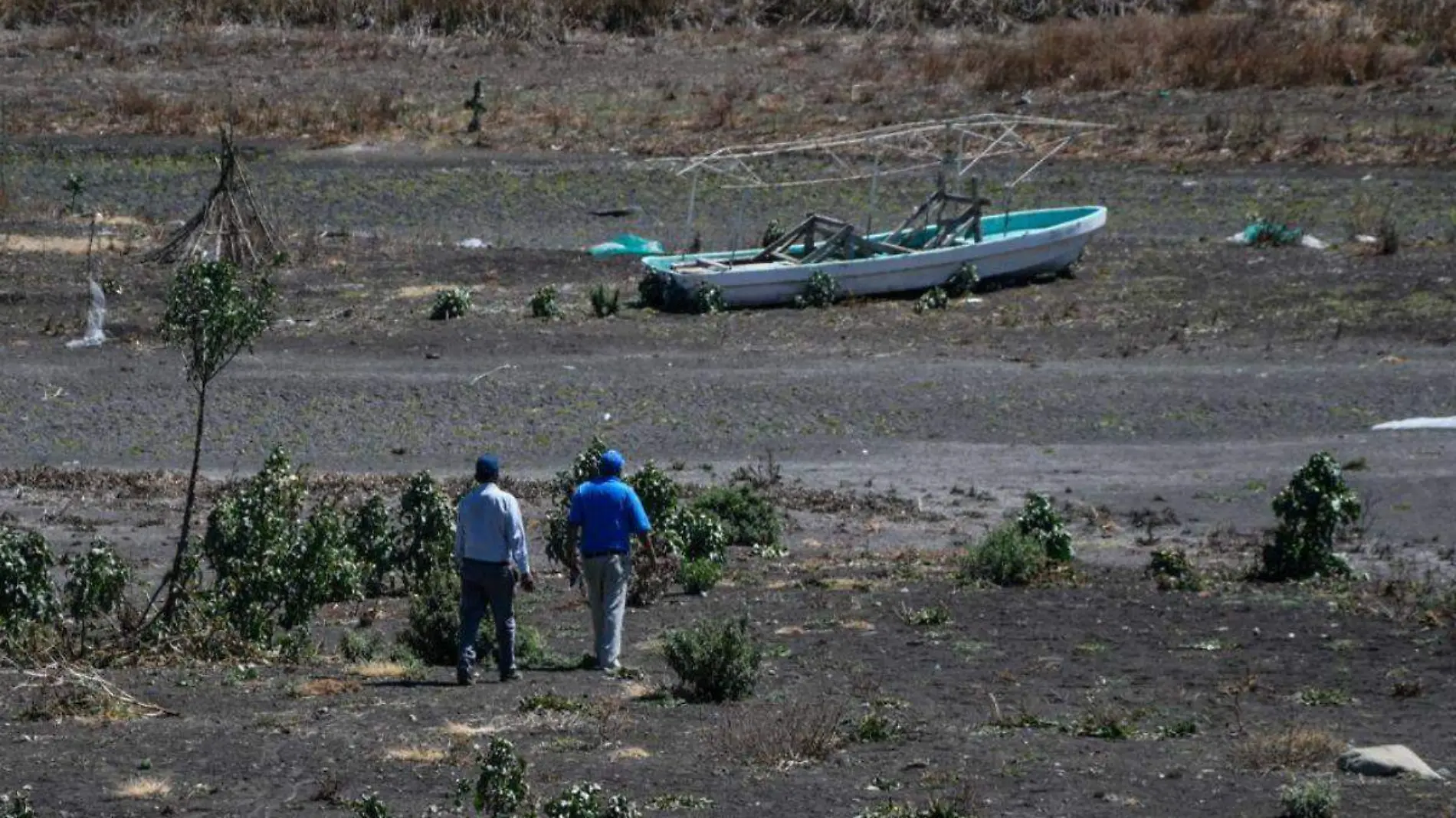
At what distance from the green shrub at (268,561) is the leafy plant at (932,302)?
39.3ft

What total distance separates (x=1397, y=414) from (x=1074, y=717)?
1009 centimetres

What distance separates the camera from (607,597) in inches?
507

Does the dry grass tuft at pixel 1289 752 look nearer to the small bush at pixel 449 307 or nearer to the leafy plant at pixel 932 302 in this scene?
the leafy plant at pixel 932 302

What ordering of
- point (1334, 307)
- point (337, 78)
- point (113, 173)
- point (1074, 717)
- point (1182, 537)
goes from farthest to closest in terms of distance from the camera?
1. point (337, 78)
2. point (113, 173)
3. point (1334, 307)
4. point (1182, 537)
5. point (1074, 717)

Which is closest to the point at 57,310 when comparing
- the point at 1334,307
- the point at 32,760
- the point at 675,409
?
the point at 675,409

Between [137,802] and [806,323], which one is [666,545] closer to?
[137,802]

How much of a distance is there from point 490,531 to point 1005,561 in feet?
12.7

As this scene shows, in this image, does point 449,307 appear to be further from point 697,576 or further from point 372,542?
point 697,576

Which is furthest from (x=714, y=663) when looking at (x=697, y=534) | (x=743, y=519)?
(x=743, y=519)

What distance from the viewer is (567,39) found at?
43875 millimetres

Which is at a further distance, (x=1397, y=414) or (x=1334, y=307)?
(x=1334, y=307)

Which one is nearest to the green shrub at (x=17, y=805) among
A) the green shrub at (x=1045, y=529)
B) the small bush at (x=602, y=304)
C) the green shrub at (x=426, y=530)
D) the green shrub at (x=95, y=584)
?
the green shrub at (x=95, y=584)

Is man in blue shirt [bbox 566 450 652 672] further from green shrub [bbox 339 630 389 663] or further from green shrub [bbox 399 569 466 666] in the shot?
green shrub [bbox 339 630 389 663]

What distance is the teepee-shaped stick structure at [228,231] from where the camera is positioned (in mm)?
27562
